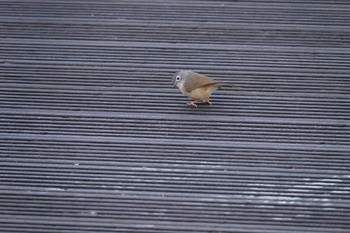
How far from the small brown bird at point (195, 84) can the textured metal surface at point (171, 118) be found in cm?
14

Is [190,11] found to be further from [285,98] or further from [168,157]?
[168,157]

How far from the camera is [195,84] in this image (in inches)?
197

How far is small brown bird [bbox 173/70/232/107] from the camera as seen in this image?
5.01 m

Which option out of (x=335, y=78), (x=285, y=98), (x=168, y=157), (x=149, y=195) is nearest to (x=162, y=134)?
(x=168, y=157)

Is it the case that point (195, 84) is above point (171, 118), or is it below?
above

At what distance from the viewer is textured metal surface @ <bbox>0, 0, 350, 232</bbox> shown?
4.23 meters

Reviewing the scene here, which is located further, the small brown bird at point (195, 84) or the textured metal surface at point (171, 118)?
the small brown bird at point (195, 84)

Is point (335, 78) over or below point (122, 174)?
over

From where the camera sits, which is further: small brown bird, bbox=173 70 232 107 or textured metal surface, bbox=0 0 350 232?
small brown bird, bbox=173 70 232 107

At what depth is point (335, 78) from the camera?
534 cm

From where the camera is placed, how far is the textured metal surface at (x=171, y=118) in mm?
4230

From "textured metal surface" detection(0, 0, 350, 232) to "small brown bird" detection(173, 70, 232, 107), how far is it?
14 centimetres

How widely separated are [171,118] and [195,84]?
29cm

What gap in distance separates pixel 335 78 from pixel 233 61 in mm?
791
